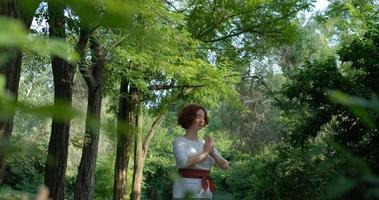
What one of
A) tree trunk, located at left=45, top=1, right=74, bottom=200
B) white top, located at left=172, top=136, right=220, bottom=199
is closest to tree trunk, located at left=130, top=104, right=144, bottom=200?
tree trunk, located at left=45, top=1, right=74, bottom=200

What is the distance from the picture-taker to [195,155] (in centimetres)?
552

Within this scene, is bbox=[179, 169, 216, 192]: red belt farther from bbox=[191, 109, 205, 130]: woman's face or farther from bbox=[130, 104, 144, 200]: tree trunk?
bbox=[130, 104, 144, 200]: tree trunk

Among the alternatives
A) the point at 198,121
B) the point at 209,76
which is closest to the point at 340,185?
the point at 198,121

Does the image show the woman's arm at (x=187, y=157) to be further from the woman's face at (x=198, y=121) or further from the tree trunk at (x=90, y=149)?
the tree trunk at (x=90, y=149)

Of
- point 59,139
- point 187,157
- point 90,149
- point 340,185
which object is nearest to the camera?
point 340,185

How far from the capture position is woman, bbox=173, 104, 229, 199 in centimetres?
547

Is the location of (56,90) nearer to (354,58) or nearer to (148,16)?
(148,16)

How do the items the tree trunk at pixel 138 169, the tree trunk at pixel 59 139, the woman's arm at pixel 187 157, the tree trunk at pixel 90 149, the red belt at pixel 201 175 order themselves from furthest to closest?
the tree trunk at pixel 138 169
the tree trunk at pixel 90 149
the tree trunk at pixel 59 139
the red belt at pixel 201 175
the woman's arm at pixel 187 157

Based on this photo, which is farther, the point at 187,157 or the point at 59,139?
the point at 59,139

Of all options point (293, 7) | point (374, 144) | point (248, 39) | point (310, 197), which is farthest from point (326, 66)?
point (248, 39)

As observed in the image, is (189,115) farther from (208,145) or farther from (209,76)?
(209,76)

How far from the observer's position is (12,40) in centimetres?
54

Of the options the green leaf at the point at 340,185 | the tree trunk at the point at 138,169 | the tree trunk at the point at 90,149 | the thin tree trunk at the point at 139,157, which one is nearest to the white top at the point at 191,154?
the green leaf at the point at 340,185

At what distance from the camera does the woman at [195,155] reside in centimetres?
547
